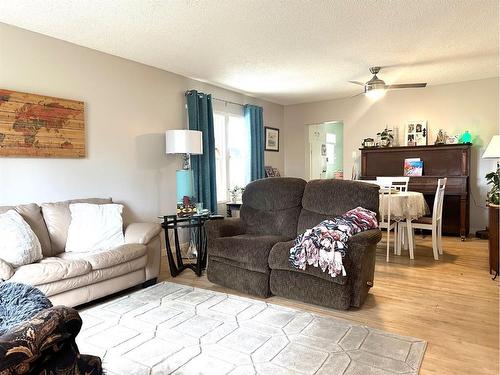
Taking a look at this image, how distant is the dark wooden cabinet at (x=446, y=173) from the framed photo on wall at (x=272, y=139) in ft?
6.79

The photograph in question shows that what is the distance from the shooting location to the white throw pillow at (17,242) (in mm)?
2590

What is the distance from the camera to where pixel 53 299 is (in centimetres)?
265

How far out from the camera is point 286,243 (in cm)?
308

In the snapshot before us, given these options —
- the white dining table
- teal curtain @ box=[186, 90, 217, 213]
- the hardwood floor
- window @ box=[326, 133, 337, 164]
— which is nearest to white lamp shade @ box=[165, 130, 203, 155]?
teal curtain @ box=[186, 90, 217, 213]

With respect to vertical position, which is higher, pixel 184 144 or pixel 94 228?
pixel 184 144

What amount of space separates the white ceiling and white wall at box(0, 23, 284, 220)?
0.18 m

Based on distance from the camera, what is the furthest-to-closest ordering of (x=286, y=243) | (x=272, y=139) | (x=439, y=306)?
1. (x=272, y=139)
2. (x=286, y=243)
3. (x=439, y=306)

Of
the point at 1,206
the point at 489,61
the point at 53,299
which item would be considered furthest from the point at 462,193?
the point at 1,206

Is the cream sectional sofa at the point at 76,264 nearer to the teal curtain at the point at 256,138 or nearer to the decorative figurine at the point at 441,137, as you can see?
the teal curtain at the point at 256,138

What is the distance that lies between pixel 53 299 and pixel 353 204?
2.60 m

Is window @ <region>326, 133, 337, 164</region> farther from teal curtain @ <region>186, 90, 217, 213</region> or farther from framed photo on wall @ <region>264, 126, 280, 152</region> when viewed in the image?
teal curtain @ <region>186, 90, 217, 213</region>

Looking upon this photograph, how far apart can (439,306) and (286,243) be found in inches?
52.7

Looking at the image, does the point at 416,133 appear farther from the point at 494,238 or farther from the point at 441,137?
the point at 494,238

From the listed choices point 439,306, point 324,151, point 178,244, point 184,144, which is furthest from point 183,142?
point 324,151
